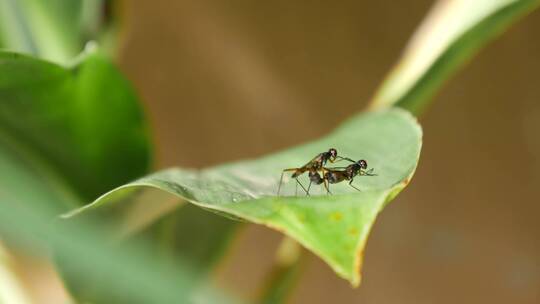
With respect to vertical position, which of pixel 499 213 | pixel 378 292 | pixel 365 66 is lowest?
pixel 378 292

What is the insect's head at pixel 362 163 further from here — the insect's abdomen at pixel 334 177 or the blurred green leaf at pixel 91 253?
the blurred green leaf at pixel 91 253

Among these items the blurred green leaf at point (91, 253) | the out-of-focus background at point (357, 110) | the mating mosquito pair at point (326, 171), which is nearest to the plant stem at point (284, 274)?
the blurred green leaf at point (91, 253)

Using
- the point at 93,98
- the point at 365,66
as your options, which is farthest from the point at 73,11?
the point at 365,66

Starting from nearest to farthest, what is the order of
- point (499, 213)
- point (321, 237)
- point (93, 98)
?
point (321, 237), point (93, 98), point (499, 213)

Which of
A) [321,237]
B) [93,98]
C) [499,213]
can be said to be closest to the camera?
[321,237]

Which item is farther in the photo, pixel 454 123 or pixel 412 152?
pixel 454 123

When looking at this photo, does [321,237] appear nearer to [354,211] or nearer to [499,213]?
[354,211]

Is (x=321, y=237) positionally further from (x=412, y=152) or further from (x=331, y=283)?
(x=331, y=283)

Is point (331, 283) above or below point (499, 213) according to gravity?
below
